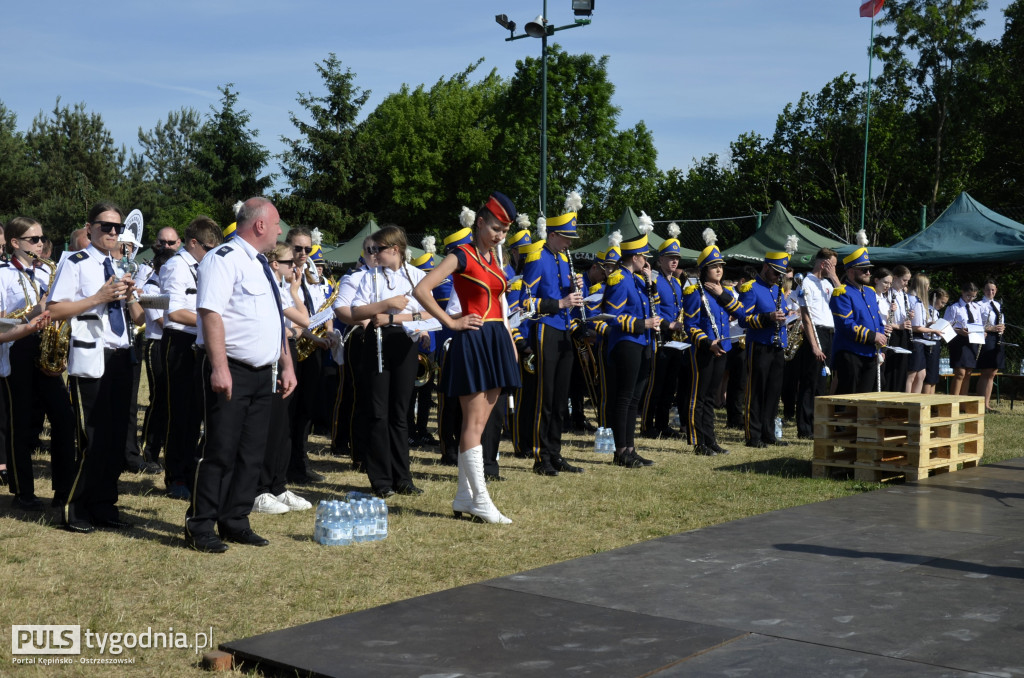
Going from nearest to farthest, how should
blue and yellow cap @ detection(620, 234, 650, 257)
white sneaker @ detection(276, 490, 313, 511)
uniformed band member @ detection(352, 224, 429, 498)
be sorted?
white sneaker @ detection(276, 490, 313, 511) < uniformed band member @ detection(352, 224, 429, 498) < blue and yellow cap @ detection(620, 234, 650, 257)

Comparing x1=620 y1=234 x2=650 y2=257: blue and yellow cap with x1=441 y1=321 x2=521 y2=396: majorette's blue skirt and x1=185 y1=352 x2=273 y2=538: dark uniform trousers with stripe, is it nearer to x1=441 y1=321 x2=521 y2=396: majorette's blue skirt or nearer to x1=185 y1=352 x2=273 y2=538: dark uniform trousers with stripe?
x1=441 y1=321 x2=521 y2=396: majorette's blue skirt

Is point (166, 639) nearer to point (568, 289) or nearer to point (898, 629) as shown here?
point (898, 629)

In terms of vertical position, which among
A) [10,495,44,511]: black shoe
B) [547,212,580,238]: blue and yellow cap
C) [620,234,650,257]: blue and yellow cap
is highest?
[547,212,580,238]: blue and yellow cap

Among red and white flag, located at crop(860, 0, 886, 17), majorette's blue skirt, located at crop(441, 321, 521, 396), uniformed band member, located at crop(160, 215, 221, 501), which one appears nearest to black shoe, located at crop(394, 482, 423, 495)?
majorette's blue skirt, located at crop(441, 321, 521, 396)

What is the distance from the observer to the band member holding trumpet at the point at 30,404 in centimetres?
696

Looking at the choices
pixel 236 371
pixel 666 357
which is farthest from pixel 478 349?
pixel 666 357

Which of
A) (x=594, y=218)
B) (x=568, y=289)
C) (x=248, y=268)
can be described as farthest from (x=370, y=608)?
(x=594, y=218)

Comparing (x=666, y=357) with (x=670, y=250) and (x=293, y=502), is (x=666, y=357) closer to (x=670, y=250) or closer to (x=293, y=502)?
(x=670, y=250)

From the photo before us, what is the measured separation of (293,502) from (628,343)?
147 inches

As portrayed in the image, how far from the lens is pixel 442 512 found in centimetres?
729

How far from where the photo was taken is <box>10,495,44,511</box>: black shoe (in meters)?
7.16

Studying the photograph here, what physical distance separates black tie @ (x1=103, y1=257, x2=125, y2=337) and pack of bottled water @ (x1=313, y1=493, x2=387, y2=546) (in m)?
1.71

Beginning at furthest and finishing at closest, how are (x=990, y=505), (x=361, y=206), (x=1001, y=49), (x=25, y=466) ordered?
(x=361, y=206) < (x=1001, y=49) < (x=990, y=505) < (x=25, y=466)

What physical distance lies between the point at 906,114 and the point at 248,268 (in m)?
43.4
